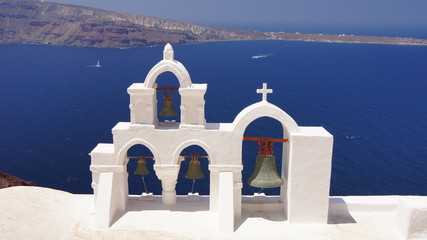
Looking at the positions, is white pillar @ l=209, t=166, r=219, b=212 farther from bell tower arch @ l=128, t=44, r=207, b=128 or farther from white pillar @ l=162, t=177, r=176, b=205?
bell tower arch @ l=128, t=44, r=207, b=128

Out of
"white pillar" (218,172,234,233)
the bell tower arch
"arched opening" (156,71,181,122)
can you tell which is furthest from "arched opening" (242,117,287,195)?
the bell tower arch

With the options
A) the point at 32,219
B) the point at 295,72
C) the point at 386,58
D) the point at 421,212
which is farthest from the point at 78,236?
the point at 386,58

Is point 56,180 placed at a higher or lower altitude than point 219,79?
lower

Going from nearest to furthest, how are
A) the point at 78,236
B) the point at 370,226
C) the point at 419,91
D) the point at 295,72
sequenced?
the point at 78,236 → the point at 370,226 → the point at 419,91 → the point at 295,72

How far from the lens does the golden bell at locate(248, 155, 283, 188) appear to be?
16.7m

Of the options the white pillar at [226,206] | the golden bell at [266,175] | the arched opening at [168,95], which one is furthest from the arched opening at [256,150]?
the white pillar at [226,206]

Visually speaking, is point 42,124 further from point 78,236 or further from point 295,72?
point 295,72

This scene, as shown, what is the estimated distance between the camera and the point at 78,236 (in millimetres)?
15680

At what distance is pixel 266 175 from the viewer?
16844 mm

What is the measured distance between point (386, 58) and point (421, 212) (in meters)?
153

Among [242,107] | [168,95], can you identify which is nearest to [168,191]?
[168,95]

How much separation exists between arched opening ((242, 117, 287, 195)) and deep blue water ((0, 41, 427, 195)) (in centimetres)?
24

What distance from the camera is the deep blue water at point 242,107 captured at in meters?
46.3

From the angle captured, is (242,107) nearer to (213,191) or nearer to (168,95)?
(168,95)
